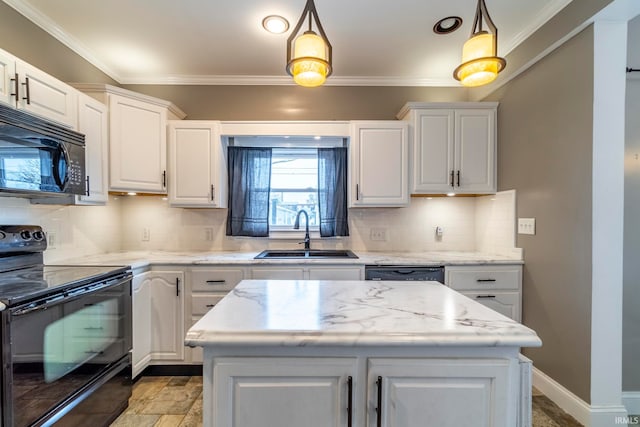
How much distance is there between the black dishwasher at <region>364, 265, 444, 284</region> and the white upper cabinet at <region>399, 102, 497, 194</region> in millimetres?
761

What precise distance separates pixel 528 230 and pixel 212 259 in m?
2.58

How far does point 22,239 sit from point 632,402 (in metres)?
4.13

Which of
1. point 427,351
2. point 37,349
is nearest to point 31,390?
point 37,349

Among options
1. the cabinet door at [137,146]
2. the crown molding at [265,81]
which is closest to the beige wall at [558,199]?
the crown molding at [265,81]

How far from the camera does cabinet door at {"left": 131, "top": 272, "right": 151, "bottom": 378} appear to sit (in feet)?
7.23

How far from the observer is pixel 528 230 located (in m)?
2.30

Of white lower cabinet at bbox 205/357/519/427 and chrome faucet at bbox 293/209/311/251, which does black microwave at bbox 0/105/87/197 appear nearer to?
white lower cabinet at bbox 205/357/519/427

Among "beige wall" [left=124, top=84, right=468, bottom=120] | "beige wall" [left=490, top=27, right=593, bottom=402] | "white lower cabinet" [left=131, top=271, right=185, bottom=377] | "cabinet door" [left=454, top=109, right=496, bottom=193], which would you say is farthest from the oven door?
"beige wall" [left=490, top=27, right=593, bottom=402]

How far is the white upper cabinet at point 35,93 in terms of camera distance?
5.17 feet

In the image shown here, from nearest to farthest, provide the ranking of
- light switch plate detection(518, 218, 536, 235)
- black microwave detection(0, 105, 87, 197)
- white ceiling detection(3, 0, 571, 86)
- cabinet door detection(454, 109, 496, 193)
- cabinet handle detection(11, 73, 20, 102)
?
black microwave detection(0, 105, 87, 197)
cabinet handle detection(11, 73, 20, 102)
white ceiling detection(3, 0, 571, 86)
light switch plate detection(518, 218, 536, 235)
cabinet door detection(454, 109, 496, 193)

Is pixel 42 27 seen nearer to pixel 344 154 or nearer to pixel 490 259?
pixel 344 154

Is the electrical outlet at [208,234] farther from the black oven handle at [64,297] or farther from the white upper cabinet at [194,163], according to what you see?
the black oven handle at [64,297]

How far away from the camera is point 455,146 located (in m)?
2.68

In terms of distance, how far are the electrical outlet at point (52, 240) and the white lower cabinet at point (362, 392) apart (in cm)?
211
